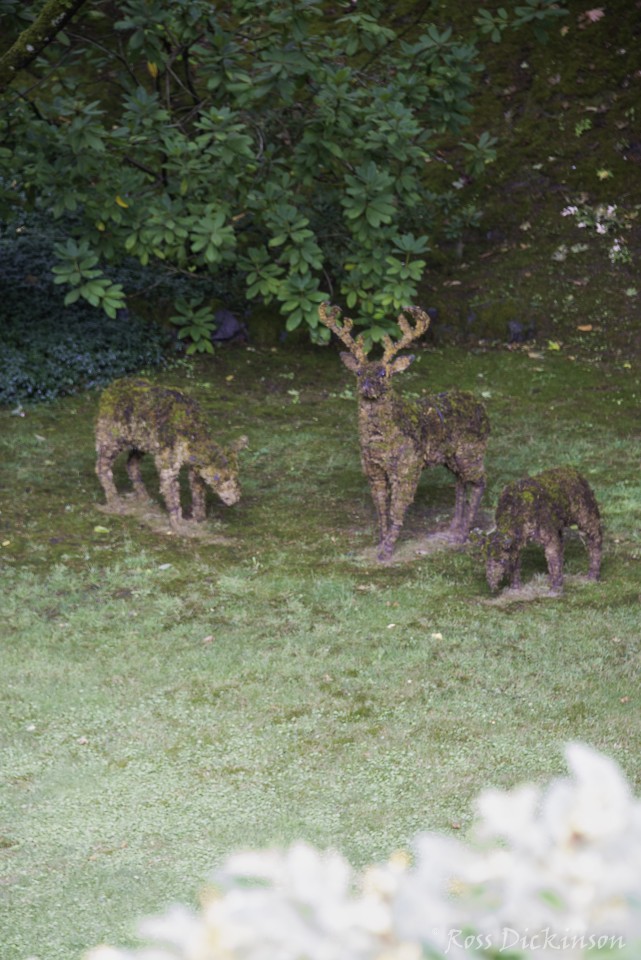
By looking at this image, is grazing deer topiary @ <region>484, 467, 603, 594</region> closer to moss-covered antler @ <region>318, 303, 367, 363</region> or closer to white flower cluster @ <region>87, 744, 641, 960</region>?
moss-covered antler @ <region>318, 303, 367, 363</region>

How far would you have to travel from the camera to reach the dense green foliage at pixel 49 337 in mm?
11383

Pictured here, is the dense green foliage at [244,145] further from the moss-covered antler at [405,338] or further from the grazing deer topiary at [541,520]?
the grazing deer topiary at [541,520]

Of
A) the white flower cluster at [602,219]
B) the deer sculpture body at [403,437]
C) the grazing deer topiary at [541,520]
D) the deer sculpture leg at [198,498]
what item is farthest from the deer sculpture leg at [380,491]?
the white flower cluster at [602,219]

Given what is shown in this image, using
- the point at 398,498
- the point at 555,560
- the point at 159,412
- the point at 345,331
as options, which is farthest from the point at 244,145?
the point at 555,560

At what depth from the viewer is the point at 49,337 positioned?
1185cm

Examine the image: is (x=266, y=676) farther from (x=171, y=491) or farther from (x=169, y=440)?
(x=169, y=440)

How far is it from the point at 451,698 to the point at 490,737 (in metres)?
0.43

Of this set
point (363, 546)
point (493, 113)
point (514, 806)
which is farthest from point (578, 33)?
point (514, 806)

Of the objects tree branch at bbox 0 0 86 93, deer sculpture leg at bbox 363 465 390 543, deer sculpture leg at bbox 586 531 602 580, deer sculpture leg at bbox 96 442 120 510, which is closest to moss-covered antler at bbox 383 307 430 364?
deer sculpture leg at bbox 363 465 390 543

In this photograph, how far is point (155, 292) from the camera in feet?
42.6

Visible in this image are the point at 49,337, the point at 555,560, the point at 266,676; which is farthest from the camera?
the point at 49,337

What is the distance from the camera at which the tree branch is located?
8.25 metres

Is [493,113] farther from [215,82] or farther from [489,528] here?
[489,528]

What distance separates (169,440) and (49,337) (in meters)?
4.48
